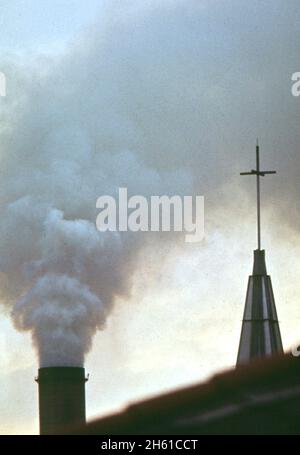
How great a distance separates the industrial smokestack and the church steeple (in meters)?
12.4

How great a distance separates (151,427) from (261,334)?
203 feet

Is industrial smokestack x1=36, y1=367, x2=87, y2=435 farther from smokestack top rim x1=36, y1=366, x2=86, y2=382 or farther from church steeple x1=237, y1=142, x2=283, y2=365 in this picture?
church steeple x1=237, y1=142, x2=283, y2=365

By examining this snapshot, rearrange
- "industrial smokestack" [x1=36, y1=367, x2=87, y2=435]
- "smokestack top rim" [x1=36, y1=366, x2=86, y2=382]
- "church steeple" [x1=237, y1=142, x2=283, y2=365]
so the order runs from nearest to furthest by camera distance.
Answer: "industrial smokestack" [x1=36, y1=367, x2=87, y2=435] < "smokestack top rim" [x1=36, y1=366, x2=86, y2=382] < "church steeple" [x1=237, y1=142, x2=283, y2=365]

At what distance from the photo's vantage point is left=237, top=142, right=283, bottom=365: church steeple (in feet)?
249

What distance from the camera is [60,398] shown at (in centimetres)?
6262

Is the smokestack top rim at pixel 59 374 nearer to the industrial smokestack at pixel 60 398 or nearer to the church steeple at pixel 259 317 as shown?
the industrial smokestack at pixel 60 398

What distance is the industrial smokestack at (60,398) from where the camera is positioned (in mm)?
61219

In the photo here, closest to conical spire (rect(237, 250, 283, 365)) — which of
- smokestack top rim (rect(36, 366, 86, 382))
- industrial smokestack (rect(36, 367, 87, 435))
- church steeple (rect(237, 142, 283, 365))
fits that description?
church steeple (rect(237, 142, 283, 365))

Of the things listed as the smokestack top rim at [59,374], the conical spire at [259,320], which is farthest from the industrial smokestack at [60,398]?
the conical spire at [259,320]

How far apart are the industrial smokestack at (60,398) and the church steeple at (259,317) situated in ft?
40.6

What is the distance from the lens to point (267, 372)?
15000 mm
